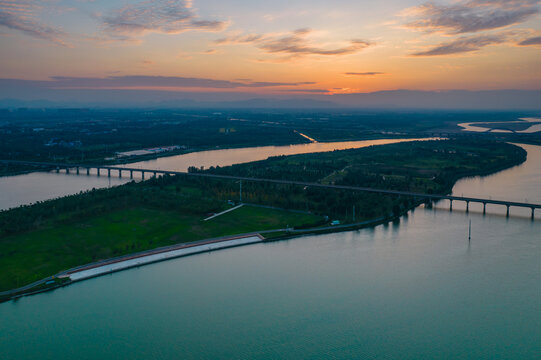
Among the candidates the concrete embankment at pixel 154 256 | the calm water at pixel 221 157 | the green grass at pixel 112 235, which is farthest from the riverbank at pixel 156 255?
the calm water at pixel 221 157

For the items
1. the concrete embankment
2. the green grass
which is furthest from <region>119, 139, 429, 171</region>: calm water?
the concrete embankment

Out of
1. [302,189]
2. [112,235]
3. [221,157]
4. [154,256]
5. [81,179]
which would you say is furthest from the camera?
[221,157]

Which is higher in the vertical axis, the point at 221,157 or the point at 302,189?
the point at 221,157

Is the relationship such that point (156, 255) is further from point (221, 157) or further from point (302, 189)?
point (221, 157)

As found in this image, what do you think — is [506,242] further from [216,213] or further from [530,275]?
[216,213]

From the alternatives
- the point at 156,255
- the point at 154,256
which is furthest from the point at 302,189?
the point at 154,256

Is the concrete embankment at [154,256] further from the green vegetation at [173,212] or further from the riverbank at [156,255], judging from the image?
the green vegetation at [173,212]

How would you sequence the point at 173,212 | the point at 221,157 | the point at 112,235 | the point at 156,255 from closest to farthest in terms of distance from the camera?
the point at 156,255
the point at 112,235
the point at 173,212
the point at 221,157
